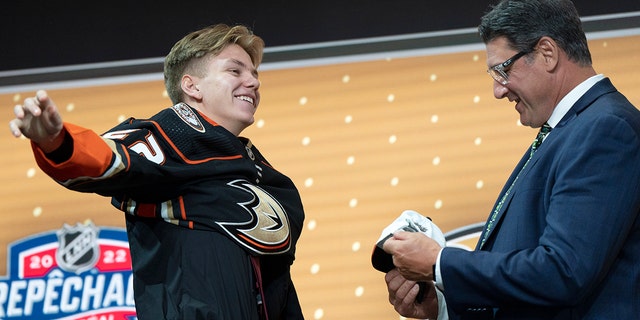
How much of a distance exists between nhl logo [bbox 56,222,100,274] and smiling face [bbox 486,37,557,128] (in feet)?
5.57

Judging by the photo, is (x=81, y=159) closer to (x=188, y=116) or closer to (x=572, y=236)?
(x=188, y=116)

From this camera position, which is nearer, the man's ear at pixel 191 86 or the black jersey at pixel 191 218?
the black jersey at pixel 191 218

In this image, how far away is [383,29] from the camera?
320 cm

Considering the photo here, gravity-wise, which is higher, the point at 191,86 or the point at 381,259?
the point at 191,86

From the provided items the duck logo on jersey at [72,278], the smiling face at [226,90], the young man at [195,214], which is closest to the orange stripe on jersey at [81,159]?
the young man at [195,214]

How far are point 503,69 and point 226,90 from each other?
0.75m

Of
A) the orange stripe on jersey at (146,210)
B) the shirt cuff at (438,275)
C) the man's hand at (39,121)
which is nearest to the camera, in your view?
the man's hand at (39,121)

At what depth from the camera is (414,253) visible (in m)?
1.91

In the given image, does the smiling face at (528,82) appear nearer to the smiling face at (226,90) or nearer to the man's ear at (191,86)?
the smiling face at (226,90)

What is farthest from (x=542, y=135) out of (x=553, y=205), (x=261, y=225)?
(x=261, y=225)

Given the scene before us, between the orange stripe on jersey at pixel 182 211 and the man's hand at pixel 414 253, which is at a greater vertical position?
the orange stripe on jersey at pixel 182 211

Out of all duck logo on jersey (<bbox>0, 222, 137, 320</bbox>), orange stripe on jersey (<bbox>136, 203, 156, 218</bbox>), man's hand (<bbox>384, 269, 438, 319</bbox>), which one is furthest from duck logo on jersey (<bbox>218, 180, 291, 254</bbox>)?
duck logo on jersey (<bbox>0, 222, 137, 320</bbox>)

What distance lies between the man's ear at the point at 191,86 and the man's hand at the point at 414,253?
721 mm

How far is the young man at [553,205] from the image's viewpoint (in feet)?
5.70
